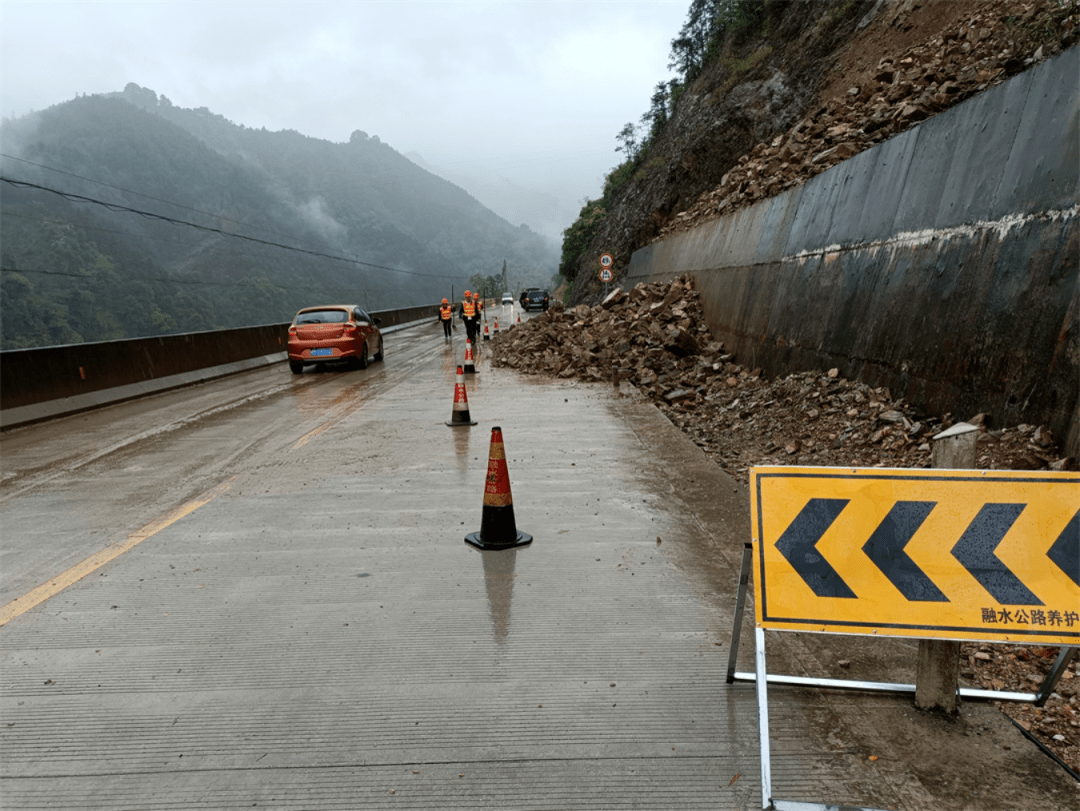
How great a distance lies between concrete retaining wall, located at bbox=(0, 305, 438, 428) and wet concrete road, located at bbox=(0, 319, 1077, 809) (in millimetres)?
5017

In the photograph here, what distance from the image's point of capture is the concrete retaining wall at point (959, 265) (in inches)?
229

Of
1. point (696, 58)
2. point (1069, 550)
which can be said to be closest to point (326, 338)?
point (1069, 550)

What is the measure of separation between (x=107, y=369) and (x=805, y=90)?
23.9m

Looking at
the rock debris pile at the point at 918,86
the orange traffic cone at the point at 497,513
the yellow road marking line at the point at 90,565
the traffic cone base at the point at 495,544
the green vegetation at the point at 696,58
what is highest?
the green vegetation at the point at 696,58

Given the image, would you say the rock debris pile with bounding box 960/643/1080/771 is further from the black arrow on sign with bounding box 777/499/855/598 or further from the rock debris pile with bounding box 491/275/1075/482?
the rock debris pile with bounding box 491/275/1075/482

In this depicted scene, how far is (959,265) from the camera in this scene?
7164mm

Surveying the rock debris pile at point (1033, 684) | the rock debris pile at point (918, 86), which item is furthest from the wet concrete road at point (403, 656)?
the rock debris pile at point (918, 86)

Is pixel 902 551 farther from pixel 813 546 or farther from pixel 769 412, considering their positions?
pixel 769 412

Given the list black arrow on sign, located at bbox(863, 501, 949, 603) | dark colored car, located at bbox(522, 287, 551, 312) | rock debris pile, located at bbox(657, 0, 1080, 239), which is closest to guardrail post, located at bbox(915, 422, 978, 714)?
black arrow on sign, located at bbox(863, 501, 949, 603)

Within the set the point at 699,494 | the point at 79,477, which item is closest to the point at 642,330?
the point at 699,494

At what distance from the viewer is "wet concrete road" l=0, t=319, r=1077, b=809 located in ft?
9.59

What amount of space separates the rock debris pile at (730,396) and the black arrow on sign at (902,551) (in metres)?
2.84

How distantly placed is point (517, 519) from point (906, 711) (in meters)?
3.55

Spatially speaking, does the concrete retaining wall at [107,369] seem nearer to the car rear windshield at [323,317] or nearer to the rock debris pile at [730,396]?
the car rear windshield at [323,317]
